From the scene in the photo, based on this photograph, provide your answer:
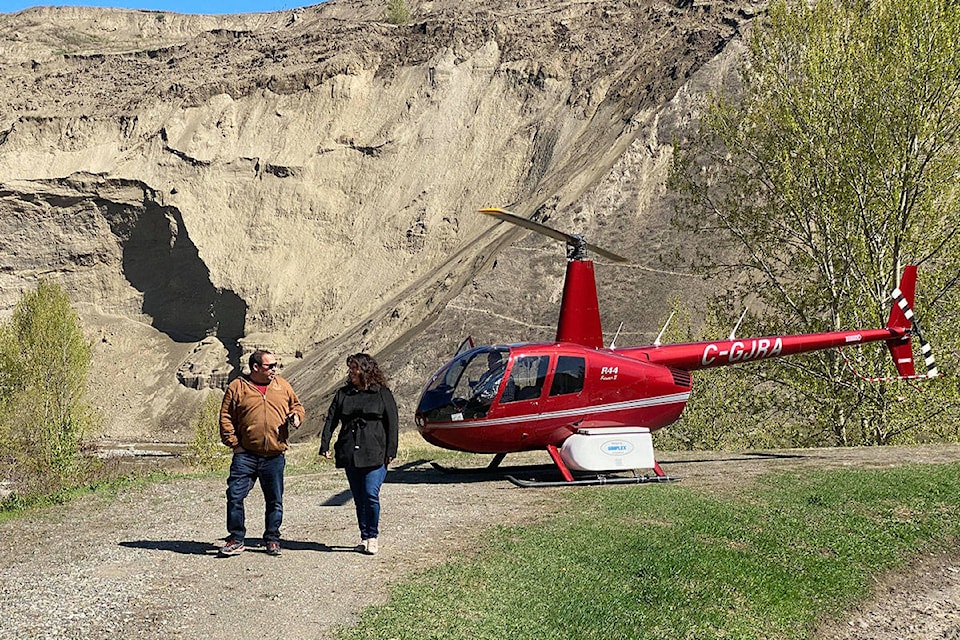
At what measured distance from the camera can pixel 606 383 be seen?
13.8 m

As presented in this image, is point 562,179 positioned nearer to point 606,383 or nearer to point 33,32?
point 606,383

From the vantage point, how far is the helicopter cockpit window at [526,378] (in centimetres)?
1320

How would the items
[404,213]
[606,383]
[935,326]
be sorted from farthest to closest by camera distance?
1. [404,213]
2. [935,326]
3. [606,383]

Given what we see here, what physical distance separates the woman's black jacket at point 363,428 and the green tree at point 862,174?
1501 centimetres

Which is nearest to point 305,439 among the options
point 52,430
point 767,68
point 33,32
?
point 52,430

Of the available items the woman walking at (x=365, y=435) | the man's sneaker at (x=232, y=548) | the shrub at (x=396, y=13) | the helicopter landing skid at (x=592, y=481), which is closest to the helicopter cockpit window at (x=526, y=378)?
the helicopter landing skid at (x=592, y=481)

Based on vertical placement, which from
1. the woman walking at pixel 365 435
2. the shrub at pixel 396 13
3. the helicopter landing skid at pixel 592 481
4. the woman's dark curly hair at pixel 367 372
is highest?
the shrub at pixel 396 13

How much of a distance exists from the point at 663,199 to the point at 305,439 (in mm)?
27970

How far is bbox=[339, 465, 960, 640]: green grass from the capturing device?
22.5 ft

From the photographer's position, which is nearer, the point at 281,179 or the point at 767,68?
the point at 767,68

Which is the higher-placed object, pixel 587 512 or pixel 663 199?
pixel 663 199

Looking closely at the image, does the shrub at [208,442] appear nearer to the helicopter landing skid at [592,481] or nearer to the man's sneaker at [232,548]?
the helicopter landing skid at [592,481]

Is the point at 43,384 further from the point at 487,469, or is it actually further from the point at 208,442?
the point at 487,469

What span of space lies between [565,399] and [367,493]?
564 centimetres
